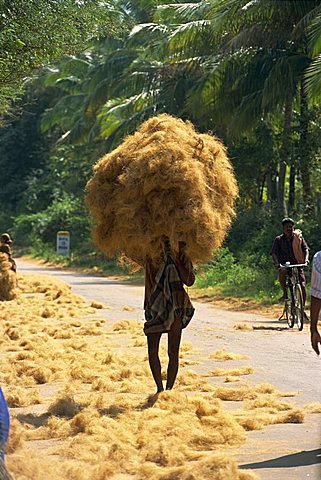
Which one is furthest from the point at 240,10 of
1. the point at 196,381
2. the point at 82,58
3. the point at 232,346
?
the point at 82,58

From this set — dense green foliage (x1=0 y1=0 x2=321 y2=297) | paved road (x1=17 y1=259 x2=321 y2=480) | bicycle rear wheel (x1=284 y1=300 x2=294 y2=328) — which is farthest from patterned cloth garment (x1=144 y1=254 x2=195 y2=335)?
bicycle rear wheel (x1=284 y1=300 x2=294 y2=328)

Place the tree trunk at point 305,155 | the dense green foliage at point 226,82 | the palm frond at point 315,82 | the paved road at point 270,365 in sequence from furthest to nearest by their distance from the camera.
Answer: the tree trunk at point 305,155 → the palm frond at point 315,82 → the dense green foliage at point 226,82 → the paved road at point 270,365

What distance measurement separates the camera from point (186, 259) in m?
10.0

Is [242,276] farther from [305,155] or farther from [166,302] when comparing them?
[166,302]

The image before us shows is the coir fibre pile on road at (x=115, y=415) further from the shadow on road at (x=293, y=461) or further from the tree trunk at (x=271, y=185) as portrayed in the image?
the tree trunk at (x=271, y=185)

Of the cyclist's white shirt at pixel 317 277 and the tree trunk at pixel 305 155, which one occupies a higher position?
the tree trunk at pixel 305 155

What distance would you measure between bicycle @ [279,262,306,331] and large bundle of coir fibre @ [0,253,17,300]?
717cm

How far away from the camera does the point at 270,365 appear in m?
12.6

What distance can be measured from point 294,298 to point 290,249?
0.84m

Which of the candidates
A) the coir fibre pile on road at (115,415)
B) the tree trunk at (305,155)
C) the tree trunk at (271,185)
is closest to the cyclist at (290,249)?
the coir fibre pile on road at (115,415)

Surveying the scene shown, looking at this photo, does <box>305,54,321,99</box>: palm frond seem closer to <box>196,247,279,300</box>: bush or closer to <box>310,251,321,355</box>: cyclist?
<box>196,247,279,300</box>: bush

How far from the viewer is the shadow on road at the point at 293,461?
7258 mm

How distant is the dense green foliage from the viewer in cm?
1494

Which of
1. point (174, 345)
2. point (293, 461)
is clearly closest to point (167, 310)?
point (174, 345)
